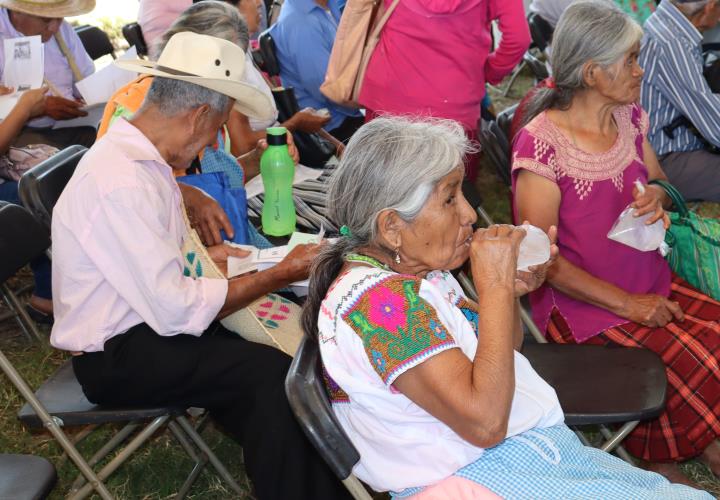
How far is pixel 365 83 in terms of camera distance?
3.54 m

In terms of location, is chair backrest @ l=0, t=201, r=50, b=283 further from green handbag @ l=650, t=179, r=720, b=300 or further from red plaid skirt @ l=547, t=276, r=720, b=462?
green handbag @ l=650, t=179, r=720, b=300

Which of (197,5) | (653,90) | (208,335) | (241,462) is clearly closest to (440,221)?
(208,335)

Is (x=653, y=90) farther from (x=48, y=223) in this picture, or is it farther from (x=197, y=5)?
(x=48, y=223)

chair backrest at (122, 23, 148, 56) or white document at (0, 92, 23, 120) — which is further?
chair backrest at (122, 23, 148, 56)

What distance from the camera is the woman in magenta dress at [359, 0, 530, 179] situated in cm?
330

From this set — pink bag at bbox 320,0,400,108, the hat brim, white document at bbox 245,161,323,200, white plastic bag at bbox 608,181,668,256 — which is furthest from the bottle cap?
white plastic bag at bbox 608,181,668,256

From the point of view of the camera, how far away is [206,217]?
8.34ft

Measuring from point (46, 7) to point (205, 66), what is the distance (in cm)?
217

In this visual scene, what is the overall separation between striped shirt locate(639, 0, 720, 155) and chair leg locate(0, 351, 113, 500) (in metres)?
2.98

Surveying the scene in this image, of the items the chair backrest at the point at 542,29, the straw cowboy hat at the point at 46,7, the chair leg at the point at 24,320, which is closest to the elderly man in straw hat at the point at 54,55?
the straw cowboy hat at the point at 46,7

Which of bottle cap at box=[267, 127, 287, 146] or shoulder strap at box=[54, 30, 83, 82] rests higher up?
bottle cap at box=[267, 127, 287, 146]

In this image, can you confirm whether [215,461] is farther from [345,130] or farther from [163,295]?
[345,130]

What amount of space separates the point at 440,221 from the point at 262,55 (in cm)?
277

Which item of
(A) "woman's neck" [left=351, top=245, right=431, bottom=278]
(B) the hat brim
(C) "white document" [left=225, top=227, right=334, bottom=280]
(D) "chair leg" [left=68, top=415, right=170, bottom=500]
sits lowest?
(D) "chair leg" [left=68, top=415, right=170, bottom=500]
